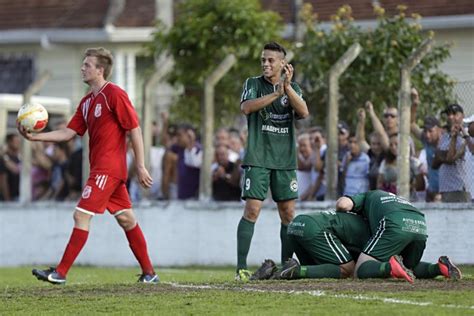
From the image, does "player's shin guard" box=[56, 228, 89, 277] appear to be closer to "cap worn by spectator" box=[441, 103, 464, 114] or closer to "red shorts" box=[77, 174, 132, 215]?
"red shorts" box=[77, 174, 132, 215]

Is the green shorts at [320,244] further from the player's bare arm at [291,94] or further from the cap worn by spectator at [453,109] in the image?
the cap worn by spectator at [453,109]

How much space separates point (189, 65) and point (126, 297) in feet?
38.4

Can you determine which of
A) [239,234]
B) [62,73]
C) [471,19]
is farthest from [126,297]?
[62,73]

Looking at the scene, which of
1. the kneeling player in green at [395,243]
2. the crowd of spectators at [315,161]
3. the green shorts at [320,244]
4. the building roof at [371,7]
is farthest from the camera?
the building roof at [371,7]

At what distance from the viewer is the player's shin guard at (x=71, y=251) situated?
12.4 meters

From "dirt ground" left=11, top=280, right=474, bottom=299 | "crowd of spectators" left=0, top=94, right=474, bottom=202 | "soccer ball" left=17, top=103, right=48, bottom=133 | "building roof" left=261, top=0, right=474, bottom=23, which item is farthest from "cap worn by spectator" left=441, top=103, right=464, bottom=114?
"building roof" left=261, top=0, right=474, bottom=23

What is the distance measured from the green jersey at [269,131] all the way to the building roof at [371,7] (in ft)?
41.7

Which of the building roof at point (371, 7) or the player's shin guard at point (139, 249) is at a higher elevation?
the building roof at point (371, 7)

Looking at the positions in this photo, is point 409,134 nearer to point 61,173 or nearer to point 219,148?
point 219,148

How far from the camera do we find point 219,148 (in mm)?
19375

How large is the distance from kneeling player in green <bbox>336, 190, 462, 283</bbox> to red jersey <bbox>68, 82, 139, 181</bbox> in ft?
6.99

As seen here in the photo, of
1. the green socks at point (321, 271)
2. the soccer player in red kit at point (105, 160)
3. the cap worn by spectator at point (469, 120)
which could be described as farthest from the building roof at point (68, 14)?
the green socks at point (321, 271)

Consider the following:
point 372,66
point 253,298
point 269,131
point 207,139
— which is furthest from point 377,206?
point 207,139

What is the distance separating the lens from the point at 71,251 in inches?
489
